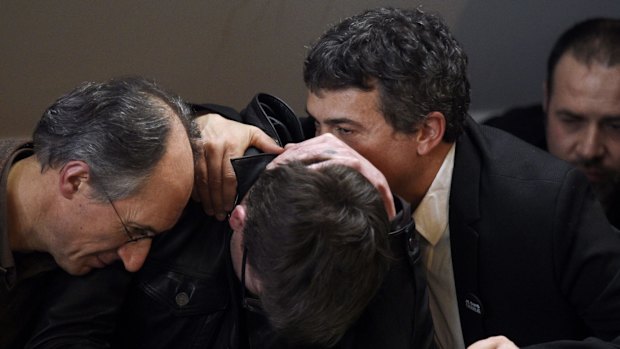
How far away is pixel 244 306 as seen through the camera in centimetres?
144

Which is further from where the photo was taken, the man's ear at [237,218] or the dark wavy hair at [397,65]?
the dark wavy hair at [397,65]

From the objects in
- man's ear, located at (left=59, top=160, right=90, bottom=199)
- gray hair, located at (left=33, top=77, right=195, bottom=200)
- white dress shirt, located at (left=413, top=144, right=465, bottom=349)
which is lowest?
white dress shirt, located at (left=413, top=144, right=465, bottom=349)

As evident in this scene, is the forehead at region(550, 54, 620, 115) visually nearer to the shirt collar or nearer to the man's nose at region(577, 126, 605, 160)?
the man's nose at region(577, 126, 605, 160)

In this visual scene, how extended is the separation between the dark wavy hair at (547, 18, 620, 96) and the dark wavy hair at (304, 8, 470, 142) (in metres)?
0.56

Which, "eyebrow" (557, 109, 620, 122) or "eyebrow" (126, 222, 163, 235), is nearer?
"eyebrow" (126, 222, 163, 235)

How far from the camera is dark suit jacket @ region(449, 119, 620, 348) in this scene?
62.8 inches

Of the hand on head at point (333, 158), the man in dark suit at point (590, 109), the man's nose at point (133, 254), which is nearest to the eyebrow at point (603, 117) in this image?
the man in dark suit at point (590, 109)

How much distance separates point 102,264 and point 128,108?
27 centimetres

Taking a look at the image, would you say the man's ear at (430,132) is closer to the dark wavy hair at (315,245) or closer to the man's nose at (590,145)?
the dark wavy hair at (315,245)

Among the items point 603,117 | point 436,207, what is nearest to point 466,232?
point 436,207

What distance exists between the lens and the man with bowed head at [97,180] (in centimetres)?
133

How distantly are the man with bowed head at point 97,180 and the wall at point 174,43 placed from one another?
0.50 m

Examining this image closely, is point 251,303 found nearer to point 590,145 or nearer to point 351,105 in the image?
point 351,105

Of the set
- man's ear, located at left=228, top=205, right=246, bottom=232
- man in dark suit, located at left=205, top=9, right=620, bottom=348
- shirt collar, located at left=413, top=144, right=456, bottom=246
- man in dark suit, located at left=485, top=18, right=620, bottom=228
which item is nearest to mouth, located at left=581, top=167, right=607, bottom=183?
man in dark suit, located at left=485, top=18, right=620, bottom=228
